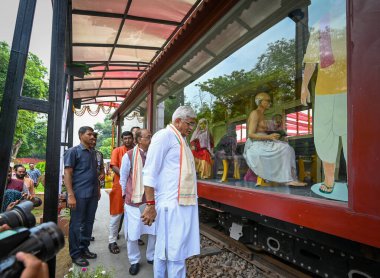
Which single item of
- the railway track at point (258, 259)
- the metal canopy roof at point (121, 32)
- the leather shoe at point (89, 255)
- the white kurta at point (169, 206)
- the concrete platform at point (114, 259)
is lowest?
the concrete platform at point (114, 259)

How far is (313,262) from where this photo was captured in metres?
2.61

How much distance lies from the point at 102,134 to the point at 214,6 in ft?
209

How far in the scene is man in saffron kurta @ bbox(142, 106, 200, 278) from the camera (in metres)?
2.37

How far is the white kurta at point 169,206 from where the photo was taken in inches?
93.5

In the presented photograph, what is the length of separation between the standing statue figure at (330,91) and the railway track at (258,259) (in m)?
1.16

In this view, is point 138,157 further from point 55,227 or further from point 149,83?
point 149,83

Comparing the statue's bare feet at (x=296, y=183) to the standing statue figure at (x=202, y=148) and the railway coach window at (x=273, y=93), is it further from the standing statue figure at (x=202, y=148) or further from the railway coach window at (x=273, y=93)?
the standing statue figure at (x=202, y=148)

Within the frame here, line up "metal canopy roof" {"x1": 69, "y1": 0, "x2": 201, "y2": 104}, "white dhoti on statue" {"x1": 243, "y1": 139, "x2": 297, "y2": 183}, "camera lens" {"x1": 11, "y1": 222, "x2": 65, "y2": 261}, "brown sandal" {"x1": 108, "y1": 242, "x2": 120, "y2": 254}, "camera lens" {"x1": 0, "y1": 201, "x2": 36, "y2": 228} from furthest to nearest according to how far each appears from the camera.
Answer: "metal canopy roof" {"x1": 69, "y1": 0, "x2": 201, "y2": 104}
"brown sandal" {"x1": 108, "y1": 242, "x2": 120, "y2": 254}
"white dhoti on statue" {"x1": 243, "y1": 139, "x2": 297, "y2": 183}
"camera lens" {"x1": 0, "y1": 201, "x2": 36, "y2": 228}
"camera lens" {"x1": 11, "y1": 222, "x2": 65, "y2": 261}

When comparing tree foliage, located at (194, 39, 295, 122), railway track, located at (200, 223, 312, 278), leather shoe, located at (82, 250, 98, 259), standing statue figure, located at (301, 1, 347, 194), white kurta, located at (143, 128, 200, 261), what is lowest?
leather shoe, located at (82, 250, 98, 259)

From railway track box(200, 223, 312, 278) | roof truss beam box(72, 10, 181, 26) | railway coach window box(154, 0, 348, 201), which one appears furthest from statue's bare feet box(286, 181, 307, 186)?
roof truss beam box(72, 10, 181, 26)

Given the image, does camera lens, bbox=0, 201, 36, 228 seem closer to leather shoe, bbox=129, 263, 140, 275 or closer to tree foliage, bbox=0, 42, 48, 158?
tree foliage, bbox=0, 42, 48, 158

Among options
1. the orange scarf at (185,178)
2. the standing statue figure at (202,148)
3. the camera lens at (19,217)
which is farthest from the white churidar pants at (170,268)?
the standing statue figure at (202,148)

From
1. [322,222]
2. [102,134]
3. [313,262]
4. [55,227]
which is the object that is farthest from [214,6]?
[102,134]

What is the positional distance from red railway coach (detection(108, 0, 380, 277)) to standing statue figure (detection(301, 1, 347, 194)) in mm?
10
